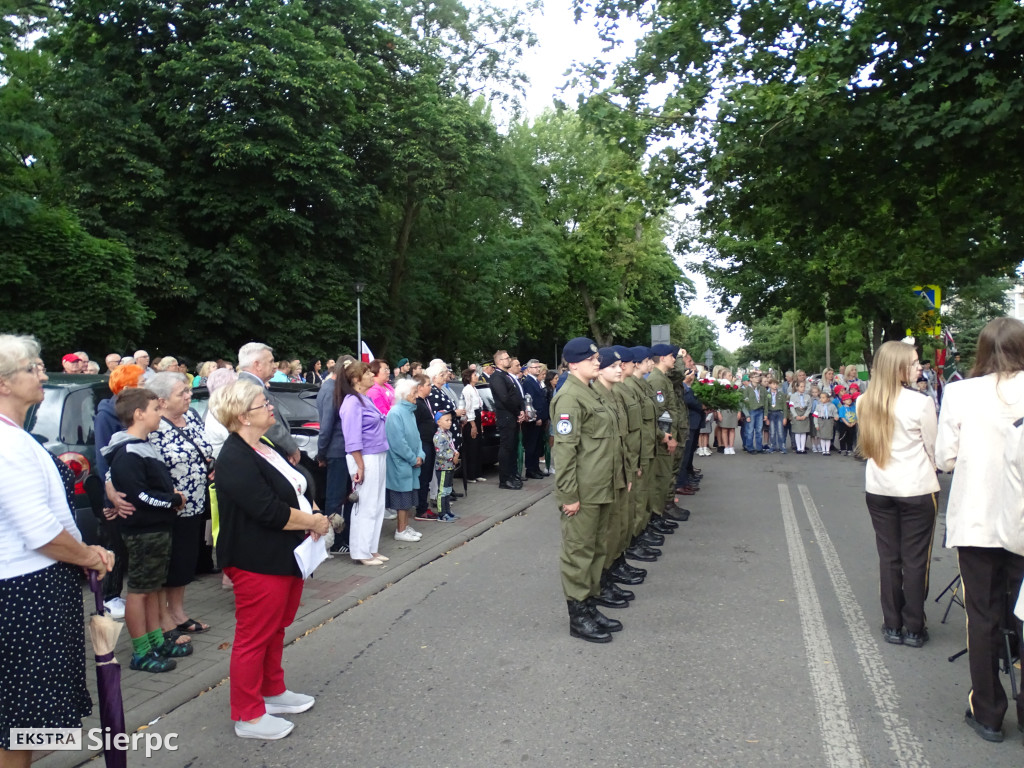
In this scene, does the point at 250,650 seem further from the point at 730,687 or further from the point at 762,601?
the point at 762,601

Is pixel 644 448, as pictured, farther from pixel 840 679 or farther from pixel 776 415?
pixel 776 415

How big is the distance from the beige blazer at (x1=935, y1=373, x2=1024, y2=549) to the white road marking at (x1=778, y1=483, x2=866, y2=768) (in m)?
1.06

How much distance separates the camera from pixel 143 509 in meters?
5.05

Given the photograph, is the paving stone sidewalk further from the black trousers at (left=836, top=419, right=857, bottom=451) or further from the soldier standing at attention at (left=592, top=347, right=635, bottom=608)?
the black trousers at (left=836, top=419, right=857, bottom=451)

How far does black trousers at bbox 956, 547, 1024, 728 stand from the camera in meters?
4.20

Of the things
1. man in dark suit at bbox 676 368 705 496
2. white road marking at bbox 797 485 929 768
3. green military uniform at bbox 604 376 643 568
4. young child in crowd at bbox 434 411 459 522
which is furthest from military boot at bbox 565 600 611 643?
man in dark suit at bbox 676 368 705 496

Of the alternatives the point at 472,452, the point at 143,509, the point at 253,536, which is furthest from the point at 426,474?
the point at 253,536

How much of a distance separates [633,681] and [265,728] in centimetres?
205

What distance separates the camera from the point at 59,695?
326 centimetres

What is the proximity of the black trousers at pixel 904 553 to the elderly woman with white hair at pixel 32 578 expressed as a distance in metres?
4.59

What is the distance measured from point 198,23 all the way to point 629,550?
21.5 metres

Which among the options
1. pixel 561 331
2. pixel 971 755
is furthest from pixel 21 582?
pixel 561 331

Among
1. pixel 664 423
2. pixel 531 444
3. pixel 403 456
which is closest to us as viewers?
pixel 403 456

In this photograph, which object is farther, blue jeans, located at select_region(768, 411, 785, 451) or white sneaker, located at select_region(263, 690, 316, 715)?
blue jeans, located at select_region(768, 411, 785, 451)
